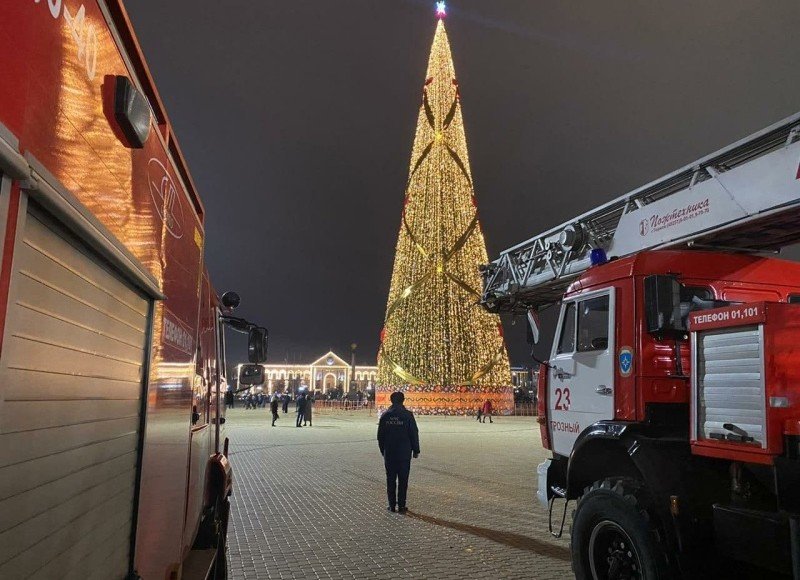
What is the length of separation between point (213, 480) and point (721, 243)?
16.7 ft

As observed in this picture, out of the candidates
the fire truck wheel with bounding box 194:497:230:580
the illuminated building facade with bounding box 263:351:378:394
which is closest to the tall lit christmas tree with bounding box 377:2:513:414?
the fire truck wheel with bounding box 194:497:230:580

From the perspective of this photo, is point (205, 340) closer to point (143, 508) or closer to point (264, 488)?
point (143, 508)

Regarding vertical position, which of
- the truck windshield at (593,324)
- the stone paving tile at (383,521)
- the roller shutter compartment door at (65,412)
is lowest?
the stone paving tile at (383,521)

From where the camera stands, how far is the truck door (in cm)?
519

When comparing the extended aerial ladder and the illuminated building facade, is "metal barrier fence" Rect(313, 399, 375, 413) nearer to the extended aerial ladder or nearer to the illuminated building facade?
the extended aerial ladder

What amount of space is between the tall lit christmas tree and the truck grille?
28446 millimetres

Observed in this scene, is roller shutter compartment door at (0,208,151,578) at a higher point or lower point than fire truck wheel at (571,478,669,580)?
higher

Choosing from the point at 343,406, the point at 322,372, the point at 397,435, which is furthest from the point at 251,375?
the point at 322,372

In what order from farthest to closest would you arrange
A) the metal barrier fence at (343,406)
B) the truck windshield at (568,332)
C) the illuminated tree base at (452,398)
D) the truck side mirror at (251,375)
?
the metal barrier fence at (343,406)
the illuminated tree base at (452,398)
the truck side mirror at (251,375)
the truck windshield at (568,332)

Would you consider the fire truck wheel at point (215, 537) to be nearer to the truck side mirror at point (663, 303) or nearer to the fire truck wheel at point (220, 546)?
the fire truck wheel at point (220, 546)

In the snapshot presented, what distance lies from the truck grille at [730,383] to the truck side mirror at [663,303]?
1.69 ft

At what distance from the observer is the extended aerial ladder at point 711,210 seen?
5.13 metres

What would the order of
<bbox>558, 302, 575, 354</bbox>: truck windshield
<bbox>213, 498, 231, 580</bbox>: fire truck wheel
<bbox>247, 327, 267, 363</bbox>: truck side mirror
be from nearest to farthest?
<bbox>213, 498, 231, 580</bbox>: fire truck wheel
<bbox>558, 302, 575, 354</bbox>: truck windshield
<bbox>247, 327, 267, 363</bbox>: truck side mirror

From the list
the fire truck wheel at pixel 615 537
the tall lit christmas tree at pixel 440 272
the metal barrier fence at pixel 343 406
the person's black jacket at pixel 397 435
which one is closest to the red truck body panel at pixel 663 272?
the fire truck wheel at pixel 615 537
